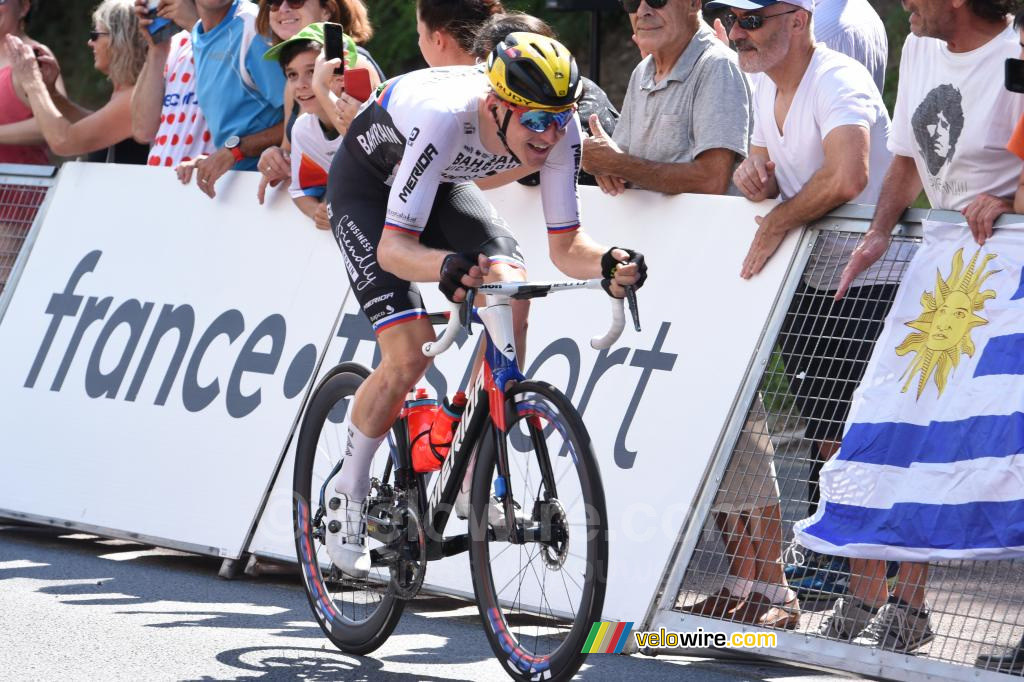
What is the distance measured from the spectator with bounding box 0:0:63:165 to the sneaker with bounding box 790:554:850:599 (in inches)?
224

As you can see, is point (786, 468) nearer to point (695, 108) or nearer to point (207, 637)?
A: point (695, 108)

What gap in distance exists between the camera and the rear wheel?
522cm

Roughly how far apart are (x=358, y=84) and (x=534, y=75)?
253cm

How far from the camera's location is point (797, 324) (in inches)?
219

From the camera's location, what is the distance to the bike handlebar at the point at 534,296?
14.1 feet

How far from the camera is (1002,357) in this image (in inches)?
196

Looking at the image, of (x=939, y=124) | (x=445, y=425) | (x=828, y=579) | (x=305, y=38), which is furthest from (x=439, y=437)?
(x=305, y=38)

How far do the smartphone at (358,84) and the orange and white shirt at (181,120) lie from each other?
1523 mm

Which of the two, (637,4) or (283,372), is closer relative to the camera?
(637,4)

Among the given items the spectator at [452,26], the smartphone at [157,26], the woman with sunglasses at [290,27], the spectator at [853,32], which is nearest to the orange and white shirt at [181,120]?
the smartphone at [157,26]

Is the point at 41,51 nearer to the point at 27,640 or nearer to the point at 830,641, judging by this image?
the point at 27,640

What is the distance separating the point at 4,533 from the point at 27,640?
2472mm

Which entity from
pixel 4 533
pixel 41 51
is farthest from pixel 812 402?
pixel 41 51

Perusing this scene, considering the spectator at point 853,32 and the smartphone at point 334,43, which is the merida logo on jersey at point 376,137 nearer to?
the smartphone at point 334,43
